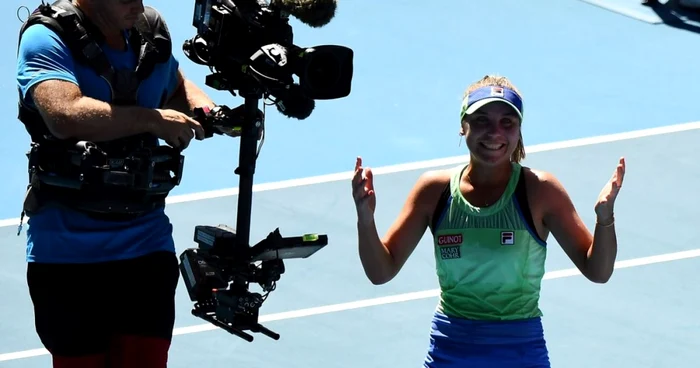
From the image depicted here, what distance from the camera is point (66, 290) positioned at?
19.6ft

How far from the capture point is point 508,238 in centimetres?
607

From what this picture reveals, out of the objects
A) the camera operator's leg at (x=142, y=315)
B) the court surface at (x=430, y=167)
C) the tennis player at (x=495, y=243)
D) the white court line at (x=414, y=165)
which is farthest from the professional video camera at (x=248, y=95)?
the white court line at (x=414, y=165)

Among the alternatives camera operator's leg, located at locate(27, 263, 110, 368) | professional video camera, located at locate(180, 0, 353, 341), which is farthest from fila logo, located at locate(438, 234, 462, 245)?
camera operator's leg, located at locate(27, 263, 110, 368)

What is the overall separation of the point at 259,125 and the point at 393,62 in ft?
20.9

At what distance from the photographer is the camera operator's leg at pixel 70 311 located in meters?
5.96

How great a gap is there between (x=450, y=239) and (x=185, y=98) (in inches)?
48.8

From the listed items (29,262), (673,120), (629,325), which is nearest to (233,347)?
(629,325)

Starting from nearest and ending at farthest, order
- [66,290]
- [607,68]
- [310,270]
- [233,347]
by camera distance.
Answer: [66,290], [233,347], [310,270], [607,68]

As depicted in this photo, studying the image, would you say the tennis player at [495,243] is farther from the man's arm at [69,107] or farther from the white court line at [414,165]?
the white court line at [414,165]

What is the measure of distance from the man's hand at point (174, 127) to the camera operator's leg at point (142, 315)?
0.51 m

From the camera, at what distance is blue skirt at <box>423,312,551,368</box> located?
6.01 m

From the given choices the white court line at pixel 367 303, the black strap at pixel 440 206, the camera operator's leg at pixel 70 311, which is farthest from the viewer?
the white court line at pixel 367 303

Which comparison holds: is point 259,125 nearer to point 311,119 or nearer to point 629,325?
point 629,325

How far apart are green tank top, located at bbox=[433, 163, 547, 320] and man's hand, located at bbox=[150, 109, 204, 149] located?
1065mm
